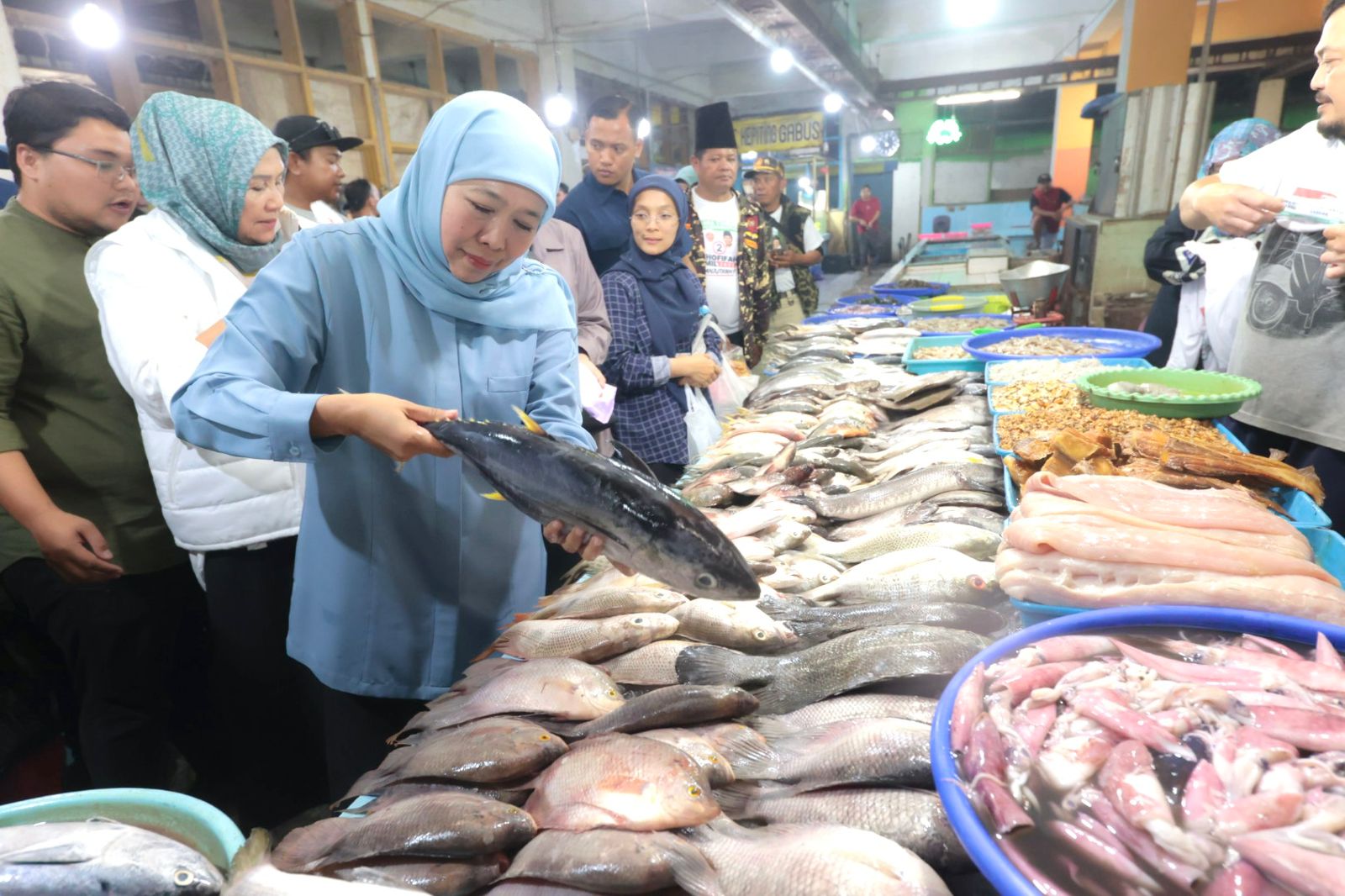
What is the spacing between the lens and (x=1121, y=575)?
4.70 ft

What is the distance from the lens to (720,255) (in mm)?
5480

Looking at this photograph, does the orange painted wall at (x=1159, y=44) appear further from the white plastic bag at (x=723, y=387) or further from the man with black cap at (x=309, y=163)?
the man with black cap at (x=309, y=163)

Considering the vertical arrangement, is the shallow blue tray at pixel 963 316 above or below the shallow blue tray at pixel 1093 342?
below

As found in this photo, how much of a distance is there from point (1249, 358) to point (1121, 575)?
2.01 metres

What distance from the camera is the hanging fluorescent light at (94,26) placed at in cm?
670

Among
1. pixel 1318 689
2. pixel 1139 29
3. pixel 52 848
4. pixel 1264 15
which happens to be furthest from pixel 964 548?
pixel 1264 15

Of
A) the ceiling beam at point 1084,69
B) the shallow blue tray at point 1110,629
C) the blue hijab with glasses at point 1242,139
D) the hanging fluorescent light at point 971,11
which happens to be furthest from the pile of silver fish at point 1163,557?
the hanging fluorescent light at point 971,11

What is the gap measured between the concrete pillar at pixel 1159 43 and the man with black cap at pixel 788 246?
473 centimetres

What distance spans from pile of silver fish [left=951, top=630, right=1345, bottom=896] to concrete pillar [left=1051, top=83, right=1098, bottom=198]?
27353 mm

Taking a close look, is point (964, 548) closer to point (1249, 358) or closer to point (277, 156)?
point (1249, 358)

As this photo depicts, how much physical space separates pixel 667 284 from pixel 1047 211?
54.3 feet

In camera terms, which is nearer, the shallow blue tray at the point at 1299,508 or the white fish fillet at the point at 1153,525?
the white fish fillet at the point at 1153,525

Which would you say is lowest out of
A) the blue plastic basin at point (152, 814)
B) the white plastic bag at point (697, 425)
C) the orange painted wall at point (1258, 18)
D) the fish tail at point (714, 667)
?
the white plastic bag at point (697, 425)

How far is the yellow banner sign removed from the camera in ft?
66.1
